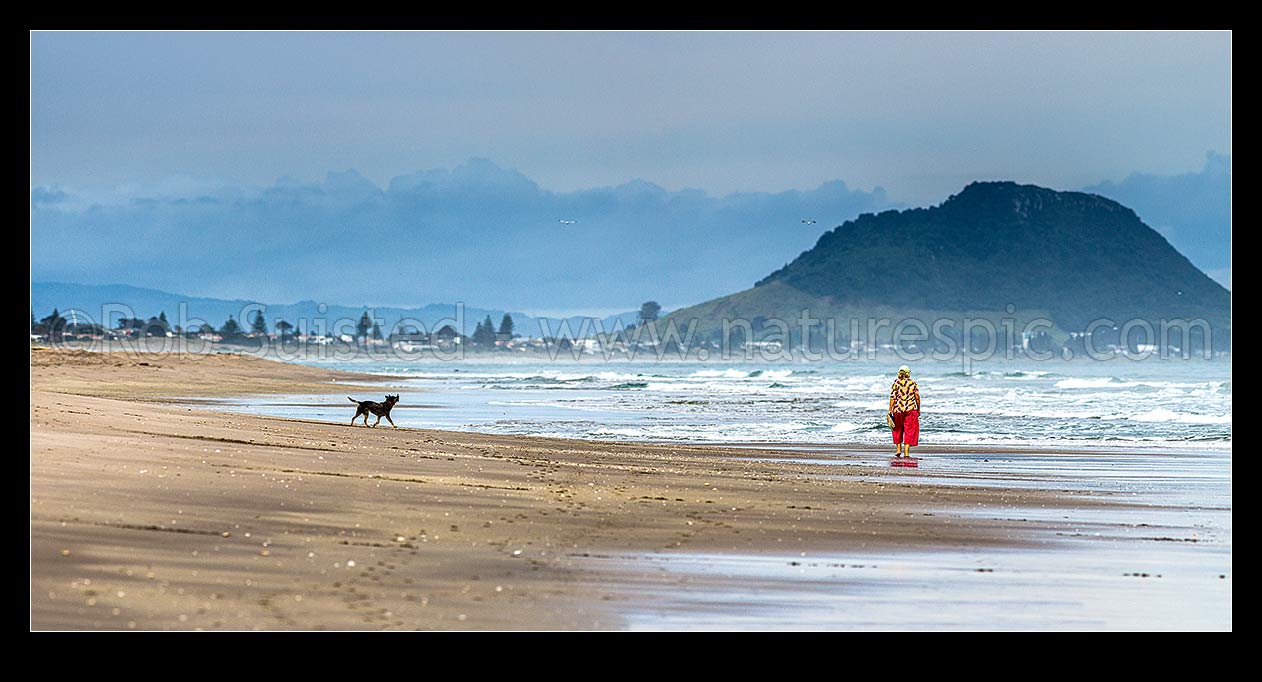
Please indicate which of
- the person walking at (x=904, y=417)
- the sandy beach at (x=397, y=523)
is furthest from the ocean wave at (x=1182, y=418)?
the sandy beach at (x=397, y=523)

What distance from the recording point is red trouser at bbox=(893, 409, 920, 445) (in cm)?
2147

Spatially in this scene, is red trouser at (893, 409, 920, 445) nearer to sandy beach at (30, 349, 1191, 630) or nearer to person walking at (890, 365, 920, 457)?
person walking at (890, 365, 920, 457)

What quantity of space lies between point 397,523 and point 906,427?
1186 cm

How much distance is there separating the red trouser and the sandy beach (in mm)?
2217

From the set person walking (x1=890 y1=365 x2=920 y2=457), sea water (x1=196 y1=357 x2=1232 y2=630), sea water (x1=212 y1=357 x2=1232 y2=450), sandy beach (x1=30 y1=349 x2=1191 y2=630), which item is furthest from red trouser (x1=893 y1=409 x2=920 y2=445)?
sea water (x1=212 y1=357 x2=1232 y2=450)

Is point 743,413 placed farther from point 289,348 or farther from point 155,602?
point 289,348

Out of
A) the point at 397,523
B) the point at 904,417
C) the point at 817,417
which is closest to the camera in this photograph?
the point at 397,523

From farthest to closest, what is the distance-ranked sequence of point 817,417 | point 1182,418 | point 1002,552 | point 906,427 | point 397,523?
point 817,417, point 1182,418, point 906,427, point 397,523, point 1002,552

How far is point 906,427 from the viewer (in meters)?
21.7

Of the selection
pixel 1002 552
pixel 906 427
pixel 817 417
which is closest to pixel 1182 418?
pixel 817 417

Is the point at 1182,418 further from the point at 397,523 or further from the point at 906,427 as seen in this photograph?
the point at 397,523

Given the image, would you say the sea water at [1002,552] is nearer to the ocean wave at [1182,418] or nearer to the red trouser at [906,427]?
the ocean wave at [1182,418]
